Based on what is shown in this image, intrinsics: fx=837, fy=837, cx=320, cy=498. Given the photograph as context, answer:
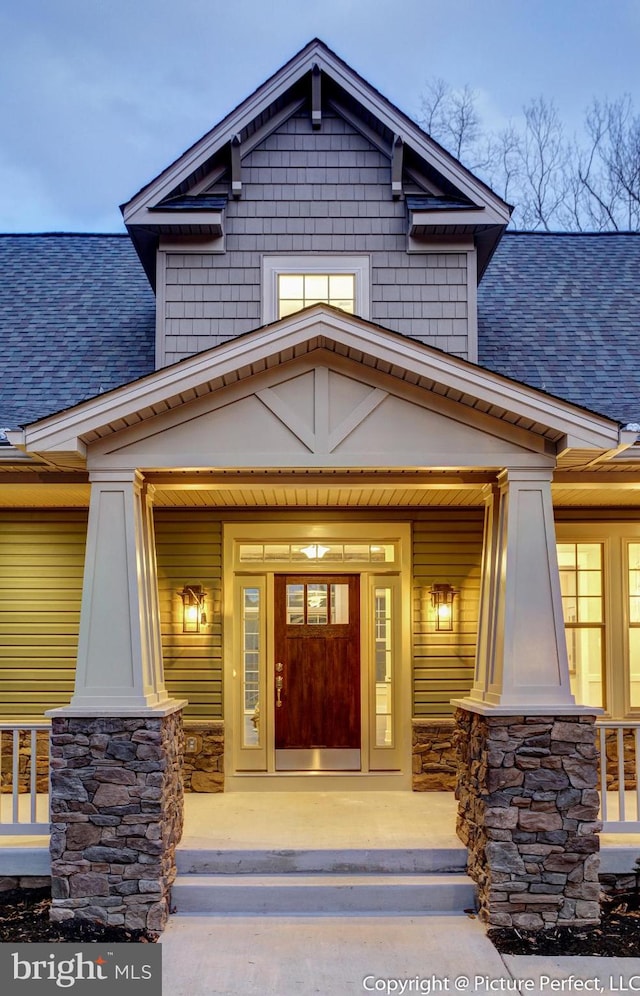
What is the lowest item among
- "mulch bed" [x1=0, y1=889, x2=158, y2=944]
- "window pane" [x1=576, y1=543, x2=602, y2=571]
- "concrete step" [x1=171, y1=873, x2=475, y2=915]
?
"mulch bed" [x1=0, y1=889, x2=158, y2=944]

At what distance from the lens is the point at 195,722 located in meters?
7.28

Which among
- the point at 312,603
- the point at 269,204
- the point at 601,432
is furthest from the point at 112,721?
the point at 269,204

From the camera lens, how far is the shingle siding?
7.03 metres

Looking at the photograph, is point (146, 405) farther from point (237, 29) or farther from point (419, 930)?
point (237, 29)

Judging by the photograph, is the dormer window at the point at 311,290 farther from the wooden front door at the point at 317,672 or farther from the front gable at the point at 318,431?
the wooden front door at the point at 317,672

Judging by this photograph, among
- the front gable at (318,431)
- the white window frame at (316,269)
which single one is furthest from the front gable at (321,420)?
the white window frame at (316,269)

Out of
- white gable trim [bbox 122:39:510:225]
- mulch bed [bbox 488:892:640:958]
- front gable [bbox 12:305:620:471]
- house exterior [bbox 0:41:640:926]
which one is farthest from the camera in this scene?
white gable trim [bbox 122:39:510:225]

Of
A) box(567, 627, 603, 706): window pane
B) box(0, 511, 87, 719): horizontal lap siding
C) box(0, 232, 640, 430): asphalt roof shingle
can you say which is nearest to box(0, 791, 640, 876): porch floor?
box(0, 511, 87, 719): horizontal lap siding

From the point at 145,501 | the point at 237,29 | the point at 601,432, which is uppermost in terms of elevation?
the point at 237,29

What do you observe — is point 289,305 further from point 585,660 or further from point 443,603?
point 585,660

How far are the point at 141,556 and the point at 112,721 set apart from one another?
1.07 meters

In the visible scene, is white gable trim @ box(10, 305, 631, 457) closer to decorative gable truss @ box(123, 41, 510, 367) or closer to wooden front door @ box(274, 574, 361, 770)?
decorative gable truss @ box(123, 41, 510, 367)

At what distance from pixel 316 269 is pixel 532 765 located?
14.0 ft

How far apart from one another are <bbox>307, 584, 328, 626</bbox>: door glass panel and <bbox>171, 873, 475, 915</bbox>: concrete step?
260cm
